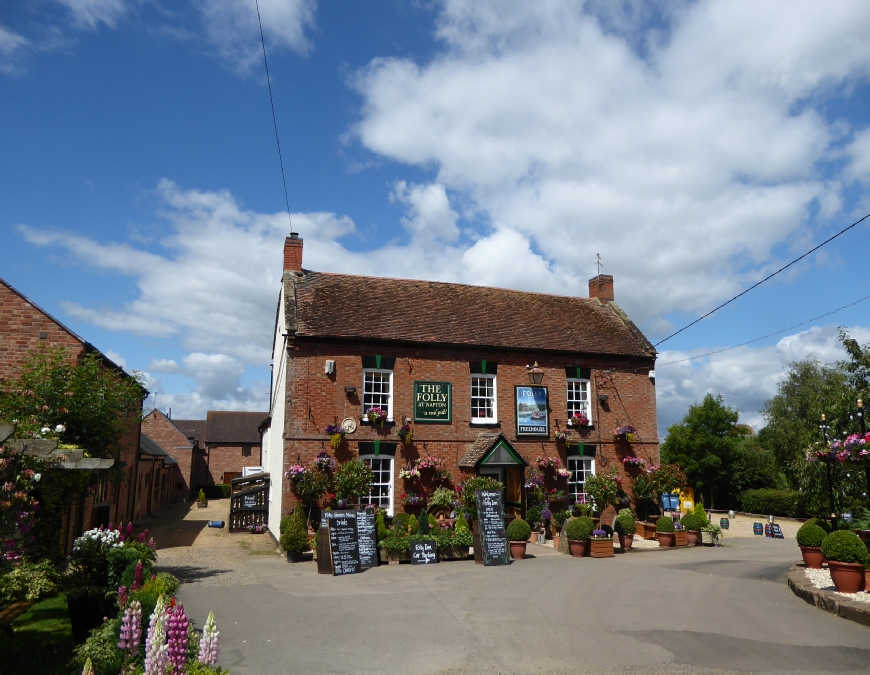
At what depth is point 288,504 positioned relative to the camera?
57.4ft

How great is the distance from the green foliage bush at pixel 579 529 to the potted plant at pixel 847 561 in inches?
269

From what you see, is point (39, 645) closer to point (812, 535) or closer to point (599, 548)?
point (599, 548)

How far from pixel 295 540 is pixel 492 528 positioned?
5132 millimetres

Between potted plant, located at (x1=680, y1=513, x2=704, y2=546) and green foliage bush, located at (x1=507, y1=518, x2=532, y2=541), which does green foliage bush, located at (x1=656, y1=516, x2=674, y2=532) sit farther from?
green foliage bush, located at (x1=507, y1=518, x2=532, y2=541)

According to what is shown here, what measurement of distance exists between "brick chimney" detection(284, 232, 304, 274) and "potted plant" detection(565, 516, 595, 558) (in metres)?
12.6

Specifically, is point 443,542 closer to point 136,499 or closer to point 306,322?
point 306,322

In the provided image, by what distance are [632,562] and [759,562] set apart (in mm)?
3484

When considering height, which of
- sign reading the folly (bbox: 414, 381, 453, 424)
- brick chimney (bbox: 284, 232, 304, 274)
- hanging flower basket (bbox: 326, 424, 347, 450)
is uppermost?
brick chimney (bbox: 284, 232, 304, 274)

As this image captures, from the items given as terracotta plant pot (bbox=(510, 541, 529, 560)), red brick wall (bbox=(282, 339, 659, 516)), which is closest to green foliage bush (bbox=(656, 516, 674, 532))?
red brick wall (bbox=(282, 339, 659, 516))

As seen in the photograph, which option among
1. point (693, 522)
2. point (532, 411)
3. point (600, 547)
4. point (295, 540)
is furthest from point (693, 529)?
point (295, 540)

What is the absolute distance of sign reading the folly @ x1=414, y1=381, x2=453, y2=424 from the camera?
1936cm

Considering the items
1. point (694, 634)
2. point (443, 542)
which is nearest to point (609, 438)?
point (443, 542)

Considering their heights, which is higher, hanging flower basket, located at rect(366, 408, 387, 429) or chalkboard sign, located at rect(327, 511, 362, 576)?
hanging flower basket, located at rect(366, 408, 387, 429)

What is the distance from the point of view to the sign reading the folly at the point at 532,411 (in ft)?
66.5
